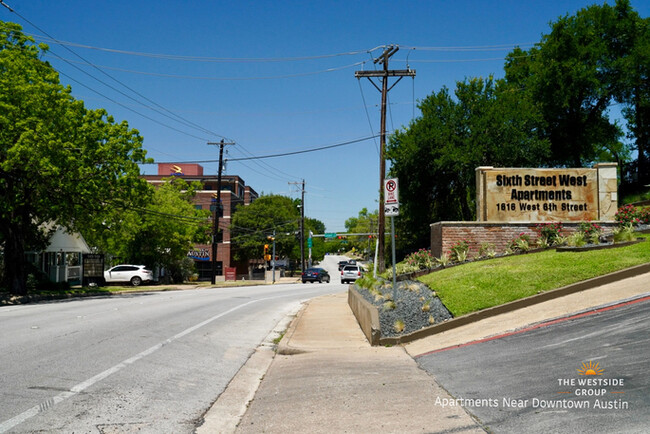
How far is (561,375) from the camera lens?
21.1ft

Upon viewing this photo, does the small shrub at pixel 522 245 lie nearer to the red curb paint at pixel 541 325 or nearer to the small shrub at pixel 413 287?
the small shrub at pixel 413 287

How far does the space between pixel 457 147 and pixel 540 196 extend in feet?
32.7

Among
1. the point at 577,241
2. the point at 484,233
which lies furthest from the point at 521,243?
the point at 577,241

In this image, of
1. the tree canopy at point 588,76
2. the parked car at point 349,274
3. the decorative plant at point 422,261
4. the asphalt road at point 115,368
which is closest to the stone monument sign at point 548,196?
the decorative plant at point 422,261

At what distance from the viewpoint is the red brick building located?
252 feet

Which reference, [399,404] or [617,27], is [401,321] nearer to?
[399,404]

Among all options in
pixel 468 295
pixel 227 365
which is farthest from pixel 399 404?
pixel 468 295

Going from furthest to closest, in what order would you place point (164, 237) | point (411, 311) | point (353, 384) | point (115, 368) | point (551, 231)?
point (164, 237), point (551, 231), point (411, 311), point (115, 368), point (353, 384)

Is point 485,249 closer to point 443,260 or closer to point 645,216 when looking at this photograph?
point 443,260

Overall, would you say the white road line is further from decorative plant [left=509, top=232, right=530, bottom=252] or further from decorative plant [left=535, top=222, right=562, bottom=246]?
decorative plant [left=535, top=222, right=562, bottom=246]

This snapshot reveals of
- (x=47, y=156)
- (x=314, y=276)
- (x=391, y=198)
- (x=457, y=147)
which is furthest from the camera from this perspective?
(x=314, y=276)

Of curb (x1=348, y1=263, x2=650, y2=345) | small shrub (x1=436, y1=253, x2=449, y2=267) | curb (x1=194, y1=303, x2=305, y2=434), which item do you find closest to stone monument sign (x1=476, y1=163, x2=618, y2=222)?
small shrub (x1=436, y1=253, x2=449, y2=267)

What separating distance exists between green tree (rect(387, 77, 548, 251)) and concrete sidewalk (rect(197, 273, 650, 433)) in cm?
1950

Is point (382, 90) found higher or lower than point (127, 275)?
higher
